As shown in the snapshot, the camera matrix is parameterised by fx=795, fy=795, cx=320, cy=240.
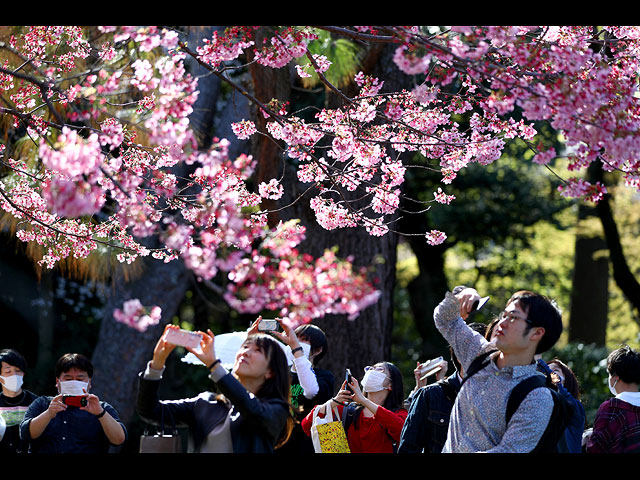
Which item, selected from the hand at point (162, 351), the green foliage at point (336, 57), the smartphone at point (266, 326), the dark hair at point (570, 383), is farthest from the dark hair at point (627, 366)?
the green foliage at point (336, 57)

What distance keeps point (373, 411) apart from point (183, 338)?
1.24 meters

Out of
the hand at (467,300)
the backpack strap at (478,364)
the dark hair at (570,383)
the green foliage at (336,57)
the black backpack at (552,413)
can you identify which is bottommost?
the black backpack at (552,413)

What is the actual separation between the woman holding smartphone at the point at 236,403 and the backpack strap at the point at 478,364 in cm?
62

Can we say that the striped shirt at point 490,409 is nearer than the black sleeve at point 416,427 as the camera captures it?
Yes

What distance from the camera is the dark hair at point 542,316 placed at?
261 centimetres

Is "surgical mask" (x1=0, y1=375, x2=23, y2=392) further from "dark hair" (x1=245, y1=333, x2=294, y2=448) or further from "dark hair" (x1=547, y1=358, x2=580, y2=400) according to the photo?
"dark hair" (x1=547, y1=358, x2=580, y2=400)

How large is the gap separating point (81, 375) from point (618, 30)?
10.0 ft

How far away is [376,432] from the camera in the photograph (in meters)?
3.42

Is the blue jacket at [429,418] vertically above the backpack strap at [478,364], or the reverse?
the backpack strap at [478,364]

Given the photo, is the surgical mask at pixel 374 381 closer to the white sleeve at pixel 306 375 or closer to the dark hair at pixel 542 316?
the white sleeve at pixel 306 375

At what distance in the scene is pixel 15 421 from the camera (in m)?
3.68

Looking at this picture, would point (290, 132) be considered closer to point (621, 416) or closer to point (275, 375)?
point (275, 375)

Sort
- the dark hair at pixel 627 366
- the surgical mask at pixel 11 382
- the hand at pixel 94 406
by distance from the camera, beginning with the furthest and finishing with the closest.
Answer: the surgical mask at pixel 11 382 < the dark hair at pixel 627 366 < the hand at pixel 94 406

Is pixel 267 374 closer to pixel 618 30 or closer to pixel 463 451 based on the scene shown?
pixel 463 451
